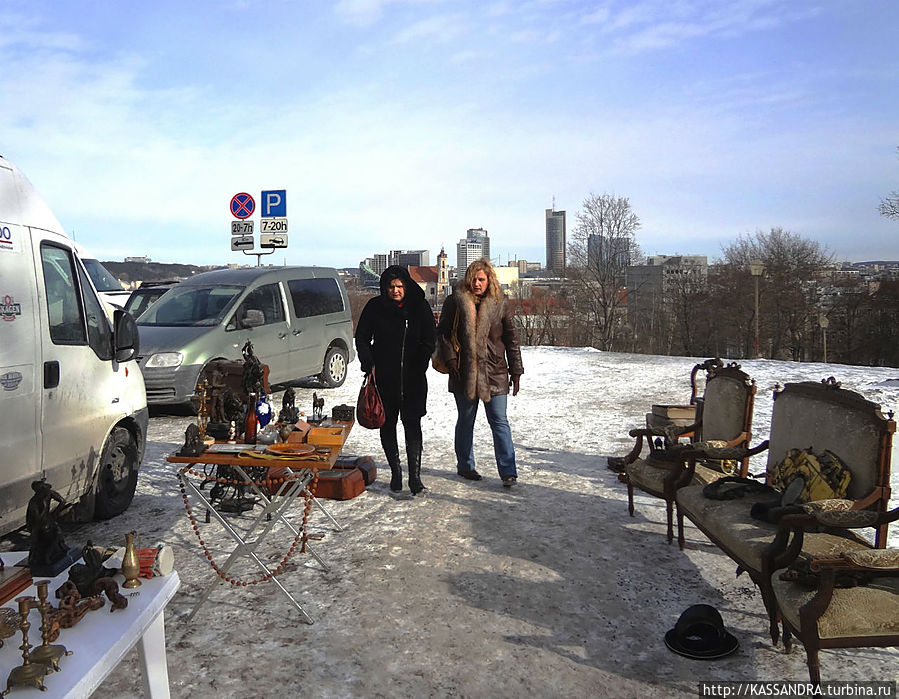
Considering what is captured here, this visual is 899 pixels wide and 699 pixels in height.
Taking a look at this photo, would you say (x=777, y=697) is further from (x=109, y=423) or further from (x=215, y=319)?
(x=215, y=319)

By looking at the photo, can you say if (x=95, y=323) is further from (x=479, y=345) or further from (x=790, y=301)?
(x=790, y=301)

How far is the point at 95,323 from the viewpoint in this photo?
5020 millimetres

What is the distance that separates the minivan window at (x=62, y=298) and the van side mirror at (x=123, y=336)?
0.35 metres

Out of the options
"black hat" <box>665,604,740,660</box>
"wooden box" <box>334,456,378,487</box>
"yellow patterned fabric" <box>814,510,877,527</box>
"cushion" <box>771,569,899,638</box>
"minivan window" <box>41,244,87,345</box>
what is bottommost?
"black hat" <box>665,604,740,660</box>

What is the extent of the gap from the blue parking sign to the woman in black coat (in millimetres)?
8455

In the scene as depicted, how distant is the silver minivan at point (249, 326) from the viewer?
890cm

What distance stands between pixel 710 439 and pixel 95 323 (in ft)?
15.1

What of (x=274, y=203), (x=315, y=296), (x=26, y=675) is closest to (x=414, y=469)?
(x=26, y=675)

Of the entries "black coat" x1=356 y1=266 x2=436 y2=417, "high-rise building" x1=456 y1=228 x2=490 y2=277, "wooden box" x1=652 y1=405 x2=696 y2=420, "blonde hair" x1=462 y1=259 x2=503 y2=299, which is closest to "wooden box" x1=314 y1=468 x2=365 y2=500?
"black coat" x1=356 y1=266 x2=436 y2=417

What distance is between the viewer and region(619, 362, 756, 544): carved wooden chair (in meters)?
4.70

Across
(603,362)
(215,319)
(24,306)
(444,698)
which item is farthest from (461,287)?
(603,362)

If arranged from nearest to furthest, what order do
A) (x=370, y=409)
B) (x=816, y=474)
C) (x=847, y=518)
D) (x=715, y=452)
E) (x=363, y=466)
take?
(x=847, y=518) < (x=816, y=474) < (x=715, y=452) < (x=370, y=409) < (x=363, y=466)

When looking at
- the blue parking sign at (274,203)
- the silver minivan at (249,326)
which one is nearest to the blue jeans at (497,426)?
the silver minivan at (249,326)

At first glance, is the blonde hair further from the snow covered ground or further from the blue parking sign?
the blue parking sign
